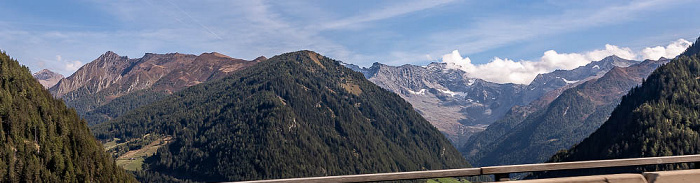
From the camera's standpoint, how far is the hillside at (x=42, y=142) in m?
135

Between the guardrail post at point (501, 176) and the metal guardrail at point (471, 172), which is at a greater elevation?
the metal guardrail at point (471, 172)

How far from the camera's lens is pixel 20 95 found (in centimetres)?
15762

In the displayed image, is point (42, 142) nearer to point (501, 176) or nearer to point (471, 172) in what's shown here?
point (471, 172)

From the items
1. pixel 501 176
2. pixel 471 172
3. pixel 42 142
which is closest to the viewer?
pixel 471 172

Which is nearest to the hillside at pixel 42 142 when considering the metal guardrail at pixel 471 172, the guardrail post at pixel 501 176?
the metal guardrail at pixel 471 172

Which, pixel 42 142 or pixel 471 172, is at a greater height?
pixel 471 172

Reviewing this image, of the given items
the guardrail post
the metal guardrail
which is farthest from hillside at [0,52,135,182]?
the guardrail post

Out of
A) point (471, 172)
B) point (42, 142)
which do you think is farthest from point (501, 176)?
point (42, 142)

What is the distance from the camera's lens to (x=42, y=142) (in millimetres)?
144000

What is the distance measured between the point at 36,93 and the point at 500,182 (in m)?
192

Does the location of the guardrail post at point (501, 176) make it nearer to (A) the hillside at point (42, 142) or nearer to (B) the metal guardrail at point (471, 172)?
(B) the metal guardrail at point (471, 172)

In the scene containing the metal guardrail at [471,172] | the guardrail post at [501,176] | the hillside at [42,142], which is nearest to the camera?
the metal guardrail at [471,172]

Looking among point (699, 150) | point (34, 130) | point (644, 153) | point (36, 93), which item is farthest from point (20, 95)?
point (699, 150)

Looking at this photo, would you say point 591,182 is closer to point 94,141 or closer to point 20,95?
point 94,141
